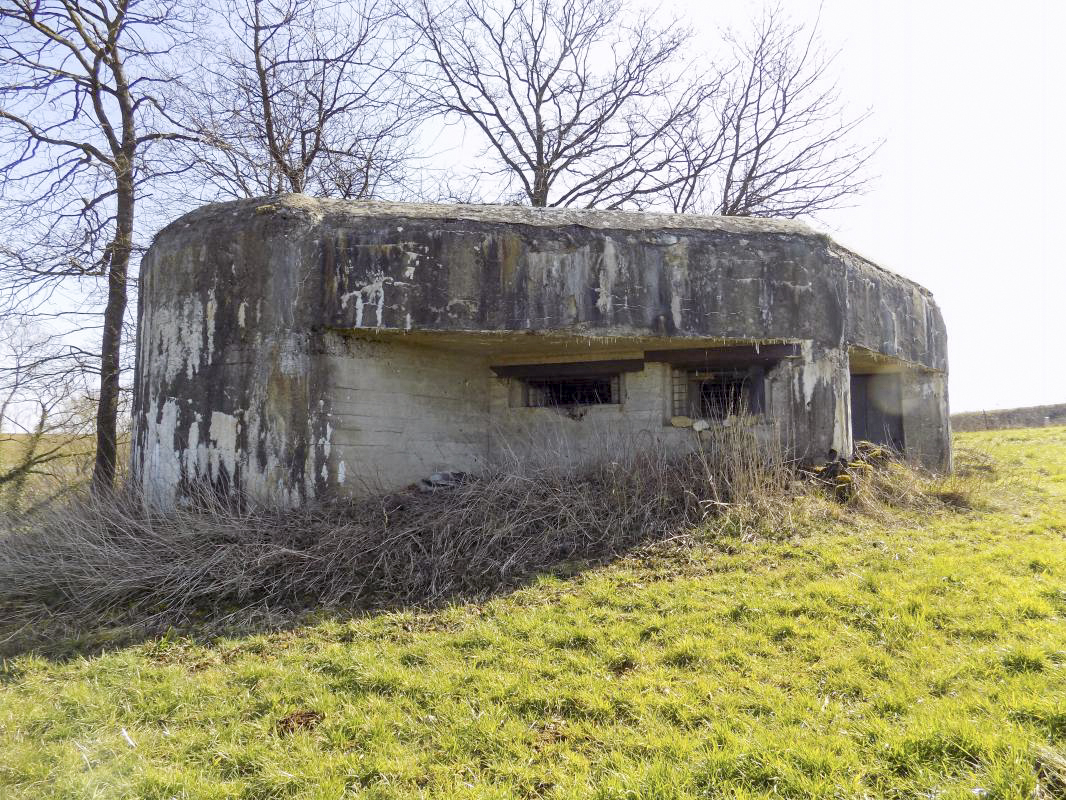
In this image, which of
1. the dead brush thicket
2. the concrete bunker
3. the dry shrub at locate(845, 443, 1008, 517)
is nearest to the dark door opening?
the dry shrub at locate(845, 443, 1008, 517)

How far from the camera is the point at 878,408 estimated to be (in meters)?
9.80

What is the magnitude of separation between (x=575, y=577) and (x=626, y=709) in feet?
5.89

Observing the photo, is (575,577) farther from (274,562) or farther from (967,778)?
(967,778)

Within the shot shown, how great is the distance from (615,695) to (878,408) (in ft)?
24.3

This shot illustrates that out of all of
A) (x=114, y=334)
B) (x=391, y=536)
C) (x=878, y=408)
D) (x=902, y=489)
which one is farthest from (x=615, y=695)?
(x=114, y=334)

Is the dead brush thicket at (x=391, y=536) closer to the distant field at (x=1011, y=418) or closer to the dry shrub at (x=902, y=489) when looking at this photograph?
the dry shrub at (x=902, y=489)

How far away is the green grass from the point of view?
9.86ft

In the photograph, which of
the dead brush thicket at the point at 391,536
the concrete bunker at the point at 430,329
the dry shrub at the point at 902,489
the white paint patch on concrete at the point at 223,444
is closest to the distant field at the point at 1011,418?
the dry shrub at the point at 902,489

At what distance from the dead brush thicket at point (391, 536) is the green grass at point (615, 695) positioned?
446 millimetres

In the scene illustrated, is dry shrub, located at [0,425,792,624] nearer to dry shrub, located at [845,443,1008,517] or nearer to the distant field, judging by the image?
dry shrub, located at [845,443,1008,517]

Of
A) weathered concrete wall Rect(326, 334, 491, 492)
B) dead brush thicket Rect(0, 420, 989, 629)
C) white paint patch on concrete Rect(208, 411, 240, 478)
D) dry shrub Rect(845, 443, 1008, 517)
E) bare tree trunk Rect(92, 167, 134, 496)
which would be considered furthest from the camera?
bare tree trunk Rect(92, 167, 134, 496)

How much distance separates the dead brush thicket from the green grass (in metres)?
0.45

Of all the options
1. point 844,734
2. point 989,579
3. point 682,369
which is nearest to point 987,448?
point 682,369

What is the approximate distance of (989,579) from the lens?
4969mm
